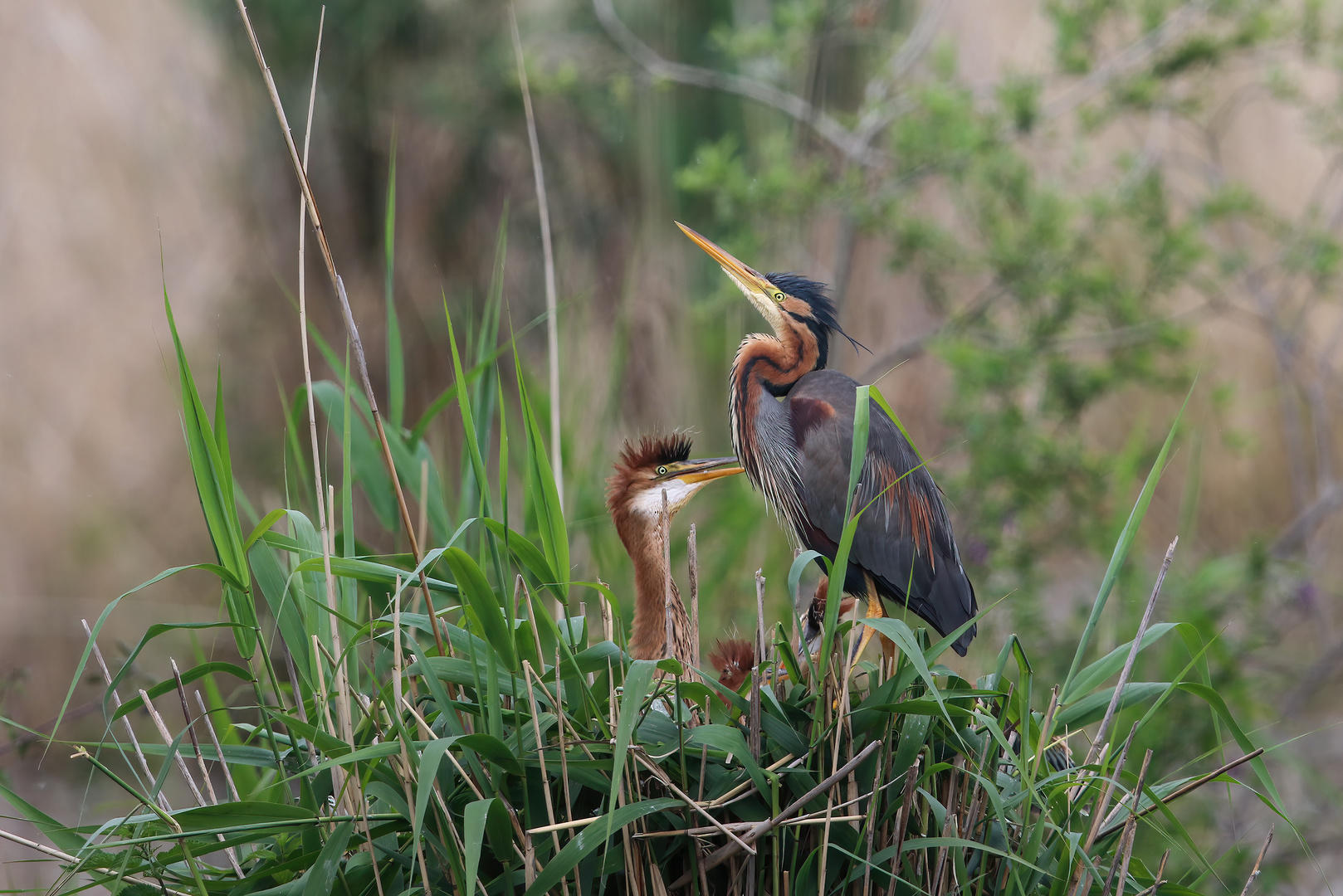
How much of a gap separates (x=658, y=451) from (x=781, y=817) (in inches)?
33.5

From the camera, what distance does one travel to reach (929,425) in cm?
449

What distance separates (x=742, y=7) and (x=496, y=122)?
126 cm

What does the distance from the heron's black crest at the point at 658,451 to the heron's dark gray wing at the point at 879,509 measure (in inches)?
7.3

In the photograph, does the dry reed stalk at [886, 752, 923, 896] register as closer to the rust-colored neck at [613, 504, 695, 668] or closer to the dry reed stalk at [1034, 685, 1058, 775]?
the dry reed stalk at [1034, 685, 1058, 775]

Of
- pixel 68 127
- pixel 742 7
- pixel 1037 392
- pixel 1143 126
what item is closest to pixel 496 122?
pixel 742 7

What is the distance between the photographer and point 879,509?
65.0 inches

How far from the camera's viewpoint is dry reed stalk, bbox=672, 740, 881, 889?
873 millimetres

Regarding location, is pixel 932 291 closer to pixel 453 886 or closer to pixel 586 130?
pixel 586 130

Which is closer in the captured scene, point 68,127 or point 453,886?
point 453,886

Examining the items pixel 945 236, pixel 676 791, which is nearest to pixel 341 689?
pixel 676 791

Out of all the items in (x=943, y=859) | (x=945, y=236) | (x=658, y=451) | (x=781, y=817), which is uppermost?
(x=945, y=236)

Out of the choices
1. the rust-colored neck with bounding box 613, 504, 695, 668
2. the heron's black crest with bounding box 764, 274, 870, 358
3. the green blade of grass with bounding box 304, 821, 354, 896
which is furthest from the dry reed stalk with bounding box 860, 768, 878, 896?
the heron's black crest with bounding box 764, 274, 870, 358

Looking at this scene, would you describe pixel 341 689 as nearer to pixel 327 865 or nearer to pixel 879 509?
pixel 327 865

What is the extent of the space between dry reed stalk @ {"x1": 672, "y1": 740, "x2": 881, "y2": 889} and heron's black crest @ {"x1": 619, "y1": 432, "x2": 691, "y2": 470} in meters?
0.79
